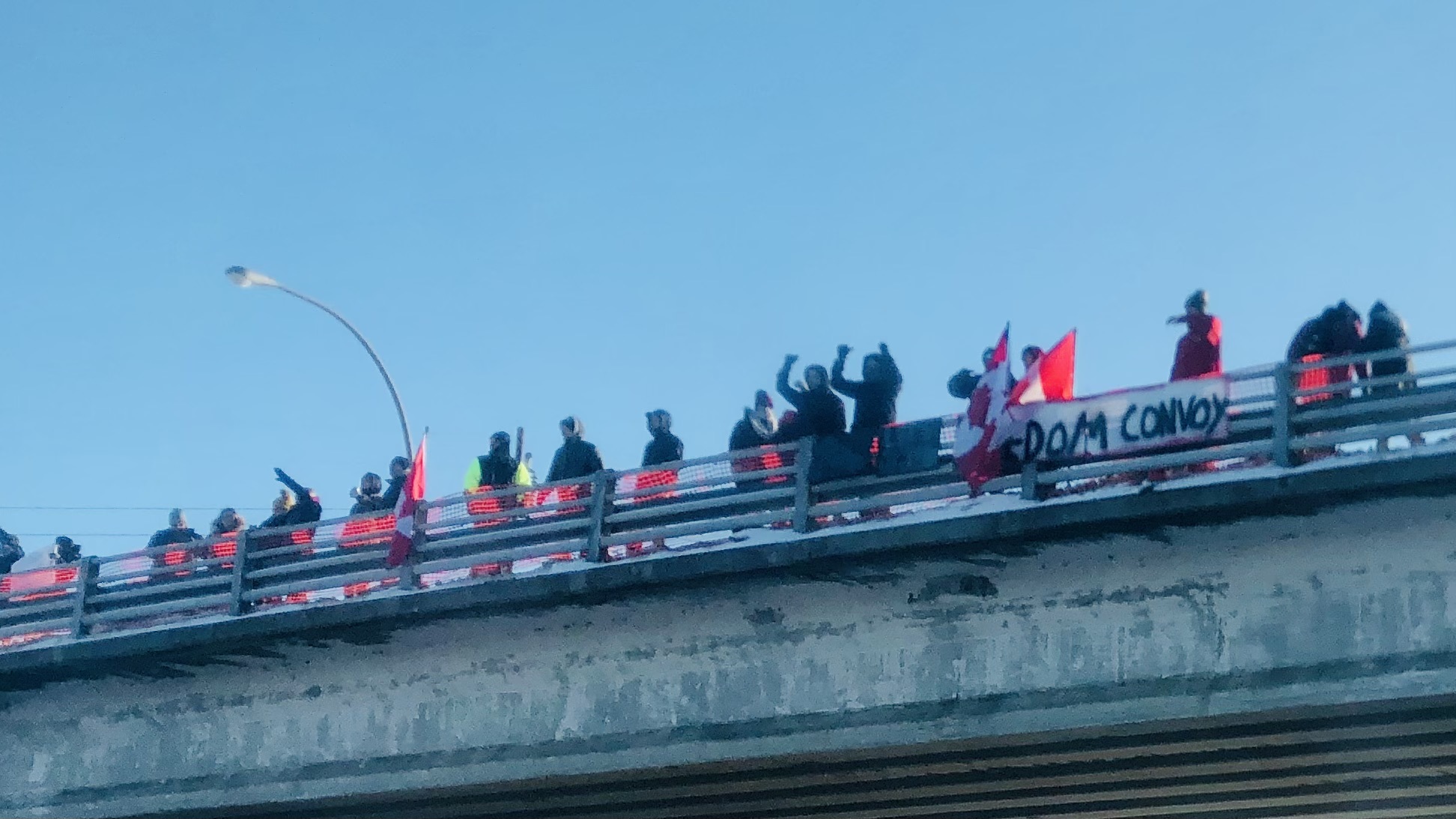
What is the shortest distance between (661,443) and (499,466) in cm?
210

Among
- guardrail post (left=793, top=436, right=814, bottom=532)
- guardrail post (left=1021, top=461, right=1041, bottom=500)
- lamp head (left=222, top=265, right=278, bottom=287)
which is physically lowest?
guardrail post (left=1021, top=461, right=1041, bottom=500)

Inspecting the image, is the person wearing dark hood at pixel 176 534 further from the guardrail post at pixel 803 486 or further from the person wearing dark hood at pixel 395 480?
the guardrail post at pixel 803 486

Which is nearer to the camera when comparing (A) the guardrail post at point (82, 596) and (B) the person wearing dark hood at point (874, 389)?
(B) the person wearing dark hood at point (874, 389)

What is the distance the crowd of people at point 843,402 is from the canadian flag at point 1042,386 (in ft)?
0.45

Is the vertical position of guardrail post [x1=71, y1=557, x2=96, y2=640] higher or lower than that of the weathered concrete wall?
higher

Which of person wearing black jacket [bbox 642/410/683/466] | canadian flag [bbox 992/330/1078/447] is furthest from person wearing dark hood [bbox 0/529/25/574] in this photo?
canadian flag [bbox 992/330/1078/447]

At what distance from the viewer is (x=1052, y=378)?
47.5ft

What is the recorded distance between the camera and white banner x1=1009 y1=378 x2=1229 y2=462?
1327 cm

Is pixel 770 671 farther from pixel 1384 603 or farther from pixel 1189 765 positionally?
pixel 1384 603

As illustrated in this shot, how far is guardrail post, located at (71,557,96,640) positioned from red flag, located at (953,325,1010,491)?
373 inches

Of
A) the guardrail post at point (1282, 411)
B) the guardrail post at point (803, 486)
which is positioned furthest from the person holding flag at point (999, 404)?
the guardrail post at point (1282, 411)

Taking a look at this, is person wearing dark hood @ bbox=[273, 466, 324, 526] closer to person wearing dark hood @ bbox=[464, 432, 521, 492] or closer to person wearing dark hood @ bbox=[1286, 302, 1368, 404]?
person wearing dark hood @ bbox=[464, 432, 521, 492]

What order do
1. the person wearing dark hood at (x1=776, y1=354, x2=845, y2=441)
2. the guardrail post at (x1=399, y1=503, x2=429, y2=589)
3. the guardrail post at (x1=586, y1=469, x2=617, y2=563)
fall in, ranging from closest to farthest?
the person wearing dark hood at (x1=776, y1=354, x2=845, y2=441) < the guardrail post at (x1=586, y1=469, x2=617, y2=563) < the guardrail post at (x1=399, y1=503, x2=429, y2=589)

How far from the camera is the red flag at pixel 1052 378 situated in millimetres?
14203
